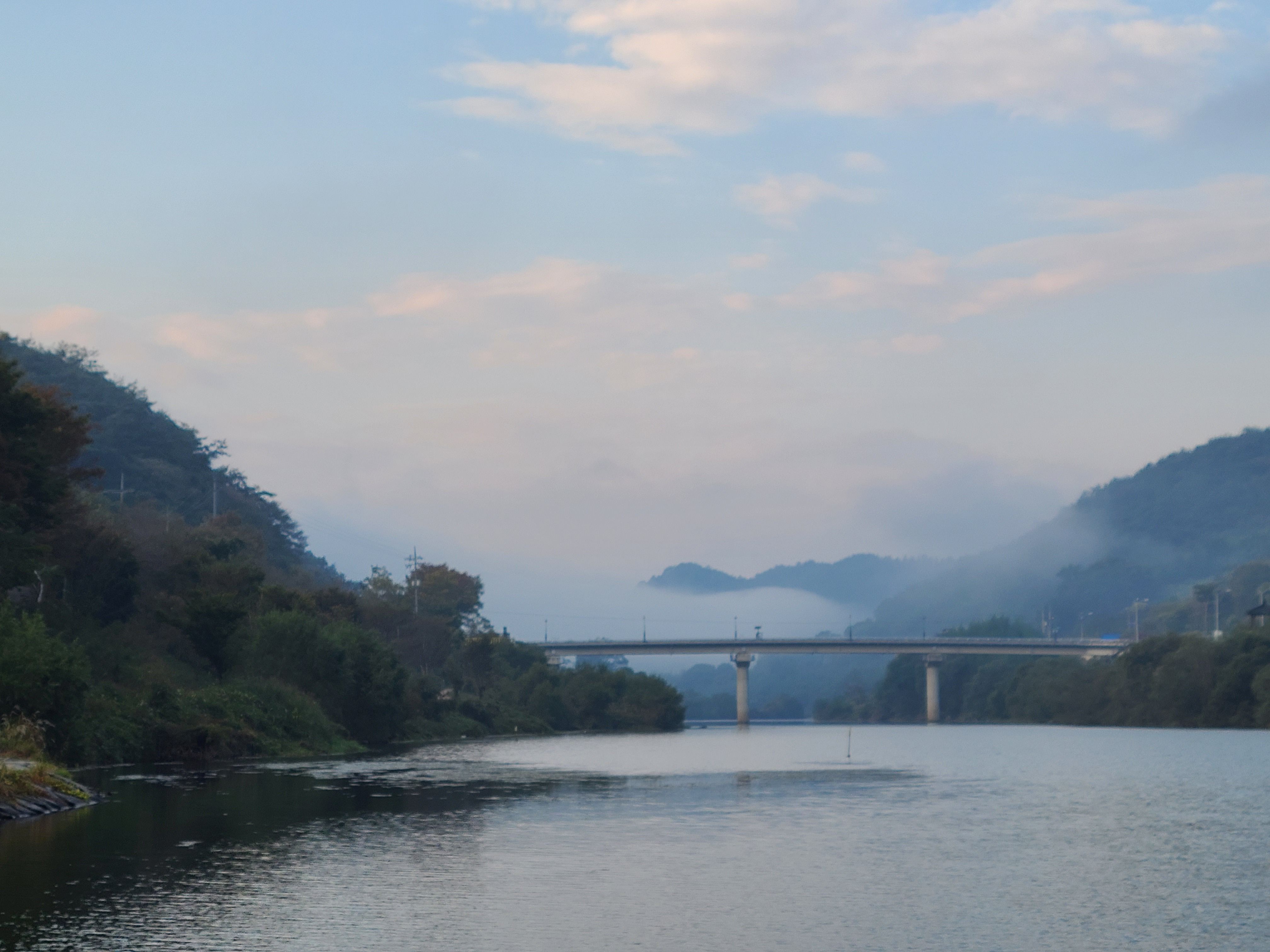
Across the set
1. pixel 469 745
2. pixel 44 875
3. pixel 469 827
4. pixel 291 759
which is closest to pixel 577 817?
pixel 469 827

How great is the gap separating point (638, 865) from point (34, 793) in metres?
20.0

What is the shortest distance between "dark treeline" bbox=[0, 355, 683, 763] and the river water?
6406 millimetres

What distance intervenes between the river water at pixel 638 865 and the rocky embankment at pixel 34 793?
0.93m

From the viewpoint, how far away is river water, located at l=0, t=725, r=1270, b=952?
79.0 ft

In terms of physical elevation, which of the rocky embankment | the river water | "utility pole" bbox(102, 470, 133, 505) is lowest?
the river water

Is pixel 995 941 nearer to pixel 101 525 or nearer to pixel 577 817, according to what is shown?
pixel 577 817

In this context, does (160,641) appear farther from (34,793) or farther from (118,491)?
(118,491)

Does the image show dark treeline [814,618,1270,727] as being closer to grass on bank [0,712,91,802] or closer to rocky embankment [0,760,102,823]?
grass on bank [0,712,91,802]

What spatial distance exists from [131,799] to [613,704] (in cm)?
14236

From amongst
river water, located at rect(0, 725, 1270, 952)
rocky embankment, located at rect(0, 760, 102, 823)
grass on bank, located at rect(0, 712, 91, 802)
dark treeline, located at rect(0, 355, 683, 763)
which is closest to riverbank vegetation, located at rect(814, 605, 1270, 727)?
dark treeline, located at rect(0, 355, 683, 763)

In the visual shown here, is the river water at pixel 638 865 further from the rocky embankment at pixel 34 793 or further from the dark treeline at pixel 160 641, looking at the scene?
the dark treeline at pixel 160 641

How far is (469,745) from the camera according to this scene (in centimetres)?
11519

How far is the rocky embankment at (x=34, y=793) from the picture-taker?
130 feet

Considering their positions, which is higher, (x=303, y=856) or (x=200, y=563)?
(x=200, y=563)
